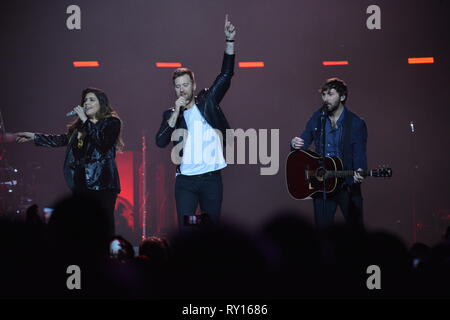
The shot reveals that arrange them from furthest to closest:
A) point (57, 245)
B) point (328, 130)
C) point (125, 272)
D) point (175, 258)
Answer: point (328, 130), point (57, 245), point (175, 258), point (125, 272)

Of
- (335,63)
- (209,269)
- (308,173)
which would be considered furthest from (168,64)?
(209,269)

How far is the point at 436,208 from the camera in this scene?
8266 millimetres

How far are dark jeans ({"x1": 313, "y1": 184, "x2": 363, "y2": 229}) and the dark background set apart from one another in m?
2.70

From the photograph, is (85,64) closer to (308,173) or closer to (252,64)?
(252,64)

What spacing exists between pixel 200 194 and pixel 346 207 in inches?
50.1

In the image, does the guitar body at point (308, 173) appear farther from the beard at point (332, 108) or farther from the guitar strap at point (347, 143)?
the beard at point (332, 108)

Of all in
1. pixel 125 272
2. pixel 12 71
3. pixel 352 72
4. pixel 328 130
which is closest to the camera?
pixel 125 272

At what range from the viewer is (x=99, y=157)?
5.57 metres

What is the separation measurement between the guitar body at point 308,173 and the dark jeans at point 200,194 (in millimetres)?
872

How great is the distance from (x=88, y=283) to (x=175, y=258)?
0.51 m

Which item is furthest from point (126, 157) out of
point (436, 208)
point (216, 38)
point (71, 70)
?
point (436, 208)

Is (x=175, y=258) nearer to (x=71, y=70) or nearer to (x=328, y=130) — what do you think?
(x=328, y=130)

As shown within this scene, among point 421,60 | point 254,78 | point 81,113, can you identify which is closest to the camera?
point 81,113

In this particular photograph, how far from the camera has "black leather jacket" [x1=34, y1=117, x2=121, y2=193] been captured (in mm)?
5508
